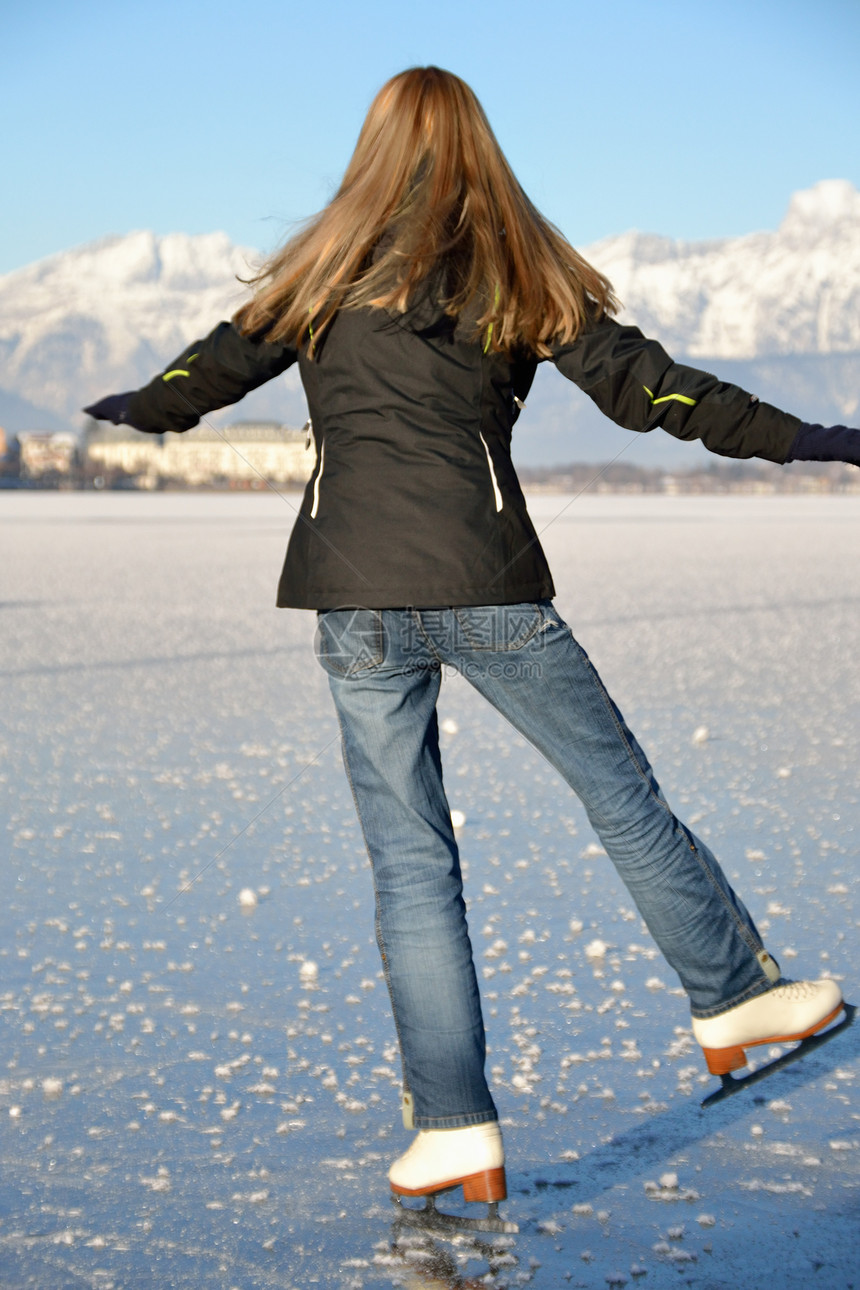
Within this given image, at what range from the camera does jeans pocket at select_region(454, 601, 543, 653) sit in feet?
7.52

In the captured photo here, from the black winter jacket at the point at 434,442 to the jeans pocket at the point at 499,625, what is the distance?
29mm

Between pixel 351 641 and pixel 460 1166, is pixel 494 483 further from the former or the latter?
pixel 460 1166

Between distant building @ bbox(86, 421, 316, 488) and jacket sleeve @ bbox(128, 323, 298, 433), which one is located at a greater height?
jacket sleeve @ bbox(128, 323, 298, 433)

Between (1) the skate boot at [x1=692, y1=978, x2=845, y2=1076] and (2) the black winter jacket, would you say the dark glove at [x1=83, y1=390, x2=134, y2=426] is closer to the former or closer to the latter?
(2) the black winter jacket

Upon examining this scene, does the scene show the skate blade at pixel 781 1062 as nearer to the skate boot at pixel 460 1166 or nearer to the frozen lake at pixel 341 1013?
the frozen lake at pixel 341 1013

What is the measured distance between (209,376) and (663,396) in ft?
2.54

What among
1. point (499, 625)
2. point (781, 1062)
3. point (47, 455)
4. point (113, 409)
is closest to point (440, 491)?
point (499, 625)

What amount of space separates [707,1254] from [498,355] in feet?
4.62

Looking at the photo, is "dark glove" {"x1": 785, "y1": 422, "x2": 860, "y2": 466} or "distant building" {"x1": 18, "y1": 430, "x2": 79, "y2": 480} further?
"distant building" {"x1": 18, "y1": 430, "x2": 79, "y2": 480}

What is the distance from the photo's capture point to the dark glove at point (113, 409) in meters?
2.77

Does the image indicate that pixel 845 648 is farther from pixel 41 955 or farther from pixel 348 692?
pixel 348 692

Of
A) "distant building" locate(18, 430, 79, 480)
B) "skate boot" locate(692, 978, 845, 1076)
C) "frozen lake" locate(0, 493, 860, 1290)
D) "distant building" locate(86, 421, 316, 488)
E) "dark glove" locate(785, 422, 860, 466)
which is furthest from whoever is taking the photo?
"distant building" locate(86, 421, 316, 488)

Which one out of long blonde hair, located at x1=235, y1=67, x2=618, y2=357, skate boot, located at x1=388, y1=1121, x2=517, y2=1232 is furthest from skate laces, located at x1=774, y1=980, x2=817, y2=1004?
long blonde hair, located at x1=235, y1=67, x2=618, y2=357

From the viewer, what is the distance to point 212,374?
2498 mm
